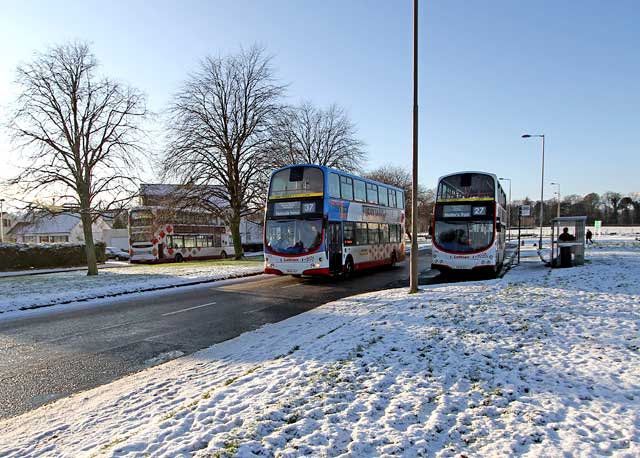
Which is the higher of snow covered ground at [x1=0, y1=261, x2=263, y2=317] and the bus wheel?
the bus wheel

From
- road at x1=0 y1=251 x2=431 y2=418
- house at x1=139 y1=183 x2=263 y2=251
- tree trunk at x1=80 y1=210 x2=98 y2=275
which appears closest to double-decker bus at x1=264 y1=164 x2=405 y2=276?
road at x1=0 y1=251 x2=431 y2=418

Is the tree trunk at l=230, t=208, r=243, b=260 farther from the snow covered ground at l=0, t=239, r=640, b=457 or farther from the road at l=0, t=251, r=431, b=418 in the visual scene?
the snow covered ground at l=0, t=239, r=640, b=457

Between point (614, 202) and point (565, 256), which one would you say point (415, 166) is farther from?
point (614, 202)

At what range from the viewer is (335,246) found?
612 inches

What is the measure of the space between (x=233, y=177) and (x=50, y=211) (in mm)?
11898

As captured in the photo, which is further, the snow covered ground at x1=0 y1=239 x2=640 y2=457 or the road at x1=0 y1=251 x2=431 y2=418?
the road at x1=0 y1=251 x2=431 y2=418

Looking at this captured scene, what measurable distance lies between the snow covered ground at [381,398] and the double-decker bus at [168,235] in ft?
71.0

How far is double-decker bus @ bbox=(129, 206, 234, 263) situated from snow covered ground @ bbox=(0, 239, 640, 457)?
2166 centimetres

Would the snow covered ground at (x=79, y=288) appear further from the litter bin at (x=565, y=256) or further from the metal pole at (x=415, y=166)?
the litter bin at (x=565, y=256)

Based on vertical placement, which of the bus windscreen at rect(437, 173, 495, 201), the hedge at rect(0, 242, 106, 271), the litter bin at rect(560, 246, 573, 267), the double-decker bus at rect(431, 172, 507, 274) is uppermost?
the bus windscreen at rect(437, 173, 495, 201)

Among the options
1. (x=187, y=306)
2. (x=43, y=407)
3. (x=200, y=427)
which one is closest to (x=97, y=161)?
(x=187, y=306)

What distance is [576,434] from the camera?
11.0 ft

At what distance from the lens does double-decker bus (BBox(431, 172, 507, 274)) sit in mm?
15602

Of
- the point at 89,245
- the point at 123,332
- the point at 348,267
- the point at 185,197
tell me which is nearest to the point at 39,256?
the point at 185,197
